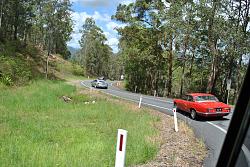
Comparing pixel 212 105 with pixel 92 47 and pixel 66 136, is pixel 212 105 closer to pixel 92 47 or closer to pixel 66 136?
pixel 66 136

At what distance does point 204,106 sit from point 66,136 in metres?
8.68

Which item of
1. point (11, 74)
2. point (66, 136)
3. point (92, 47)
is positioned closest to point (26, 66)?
point (11, 74)

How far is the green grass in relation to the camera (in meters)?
9.59

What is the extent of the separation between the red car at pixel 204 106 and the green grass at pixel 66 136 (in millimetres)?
2570

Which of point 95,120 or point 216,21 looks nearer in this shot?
point 95,120

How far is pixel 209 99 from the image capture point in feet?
69.3

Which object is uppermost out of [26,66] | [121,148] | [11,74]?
[26,66]

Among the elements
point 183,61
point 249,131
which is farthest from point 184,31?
point 249,131

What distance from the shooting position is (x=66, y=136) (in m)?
13.5

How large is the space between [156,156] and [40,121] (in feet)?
26.2

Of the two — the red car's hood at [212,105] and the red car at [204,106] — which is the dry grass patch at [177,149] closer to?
the red car at [204,106]

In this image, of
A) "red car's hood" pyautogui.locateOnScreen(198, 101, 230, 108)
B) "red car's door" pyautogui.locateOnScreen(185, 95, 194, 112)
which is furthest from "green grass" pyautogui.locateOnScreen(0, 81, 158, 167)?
"red car's door" pyautogui.locateOnScreen(185, 95, 194, 112)

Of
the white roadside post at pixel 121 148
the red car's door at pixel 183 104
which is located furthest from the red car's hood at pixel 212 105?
the white roadside post at pixel 121 148

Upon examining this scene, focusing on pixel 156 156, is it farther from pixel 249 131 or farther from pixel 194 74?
pixel 194 74
